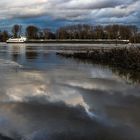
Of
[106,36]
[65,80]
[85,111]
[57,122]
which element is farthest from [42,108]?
[106,36]

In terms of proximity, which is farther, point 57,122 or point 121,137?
point 57,122

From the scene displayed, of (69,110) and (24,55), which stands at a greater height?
(69,110)

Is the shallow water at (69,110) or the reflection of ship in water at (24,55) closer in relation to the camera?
the shallow water at (69,110)

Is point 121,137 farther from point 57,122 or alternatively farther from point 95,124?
point 57,122

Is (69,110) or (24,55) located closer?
(69,110)

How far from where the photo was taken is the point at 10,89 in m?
18.3

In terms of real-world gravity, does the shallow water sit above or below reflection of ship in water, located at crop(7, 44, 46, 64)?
above

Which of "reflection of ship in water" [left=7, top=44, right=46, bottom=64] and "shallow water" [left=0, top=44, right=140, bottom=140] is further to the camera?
"reflection of ship in water" [left=7, top=44, right=46, bottom=64]

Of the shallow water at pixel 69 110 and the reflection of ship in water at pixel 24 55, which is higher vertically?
the shallow water at pixel 69 110

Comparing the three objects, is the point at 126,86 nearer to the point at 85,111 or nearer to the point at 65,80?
the point at 65,80

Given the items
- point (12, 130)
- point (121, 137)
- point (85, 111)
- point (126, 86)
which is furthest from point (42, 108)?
point (126, 86)

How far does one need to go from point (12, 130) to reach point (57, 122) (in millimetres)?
1521

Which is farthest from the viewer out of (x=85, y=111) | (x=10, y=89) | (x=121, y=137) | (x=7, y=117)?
(x=10, y=89)

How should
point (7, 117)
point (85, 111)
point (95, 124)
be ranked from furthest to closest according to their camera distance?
point (85, 111) < point (7, 117) < point (95, 124)
